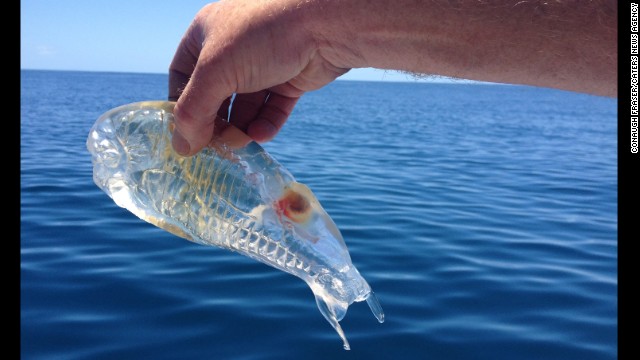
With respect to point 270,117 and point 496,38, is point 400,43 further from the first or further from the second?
point 270,117

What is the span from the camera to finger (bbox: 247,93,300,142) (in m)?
2.31

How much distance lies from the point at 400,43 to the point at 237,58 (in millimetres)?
466

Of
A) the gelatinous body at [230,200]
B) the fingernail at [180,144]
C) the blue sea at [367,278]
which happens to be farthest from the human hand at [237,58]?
the blue sea at [367,278]

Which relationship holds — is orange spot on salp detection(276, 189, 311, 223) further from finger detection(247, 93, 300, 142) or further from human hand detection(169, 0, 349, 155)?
finger detection(247, 93, 300, 142)

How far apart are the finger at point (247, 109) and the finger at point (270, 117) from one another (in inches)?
0.7

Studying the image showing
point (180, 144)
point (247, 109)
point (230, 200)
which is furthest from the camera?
point (247, 109)

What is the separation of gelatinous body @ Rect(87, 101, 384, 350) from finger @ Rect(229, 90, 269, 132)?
271mm

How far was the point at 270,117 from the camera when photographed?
2.33m

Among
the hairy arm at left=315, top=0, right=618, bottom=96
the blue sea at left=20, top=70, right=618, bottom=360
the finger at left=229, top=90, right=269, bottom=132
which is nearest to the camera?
the hairy arm at left=315, top=0, right=618, bottom=96

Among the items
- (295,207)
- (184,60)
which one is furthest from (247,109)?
(295,207)

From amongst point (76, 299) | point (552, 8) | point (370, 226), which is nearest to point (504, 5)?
point (552, 8)

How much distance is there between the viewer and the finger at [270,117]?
91.0 inches

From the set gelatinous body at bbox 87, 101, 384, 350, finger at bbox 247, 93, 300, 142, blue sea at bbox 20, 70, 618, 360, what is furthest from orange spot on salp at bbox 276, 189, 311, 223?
blue sea at bbox 20, 70, 618, 360

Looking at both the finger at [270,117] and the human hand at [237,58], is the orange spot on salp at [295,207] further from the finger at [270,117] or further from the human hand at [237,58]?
the finger at [270,117]
